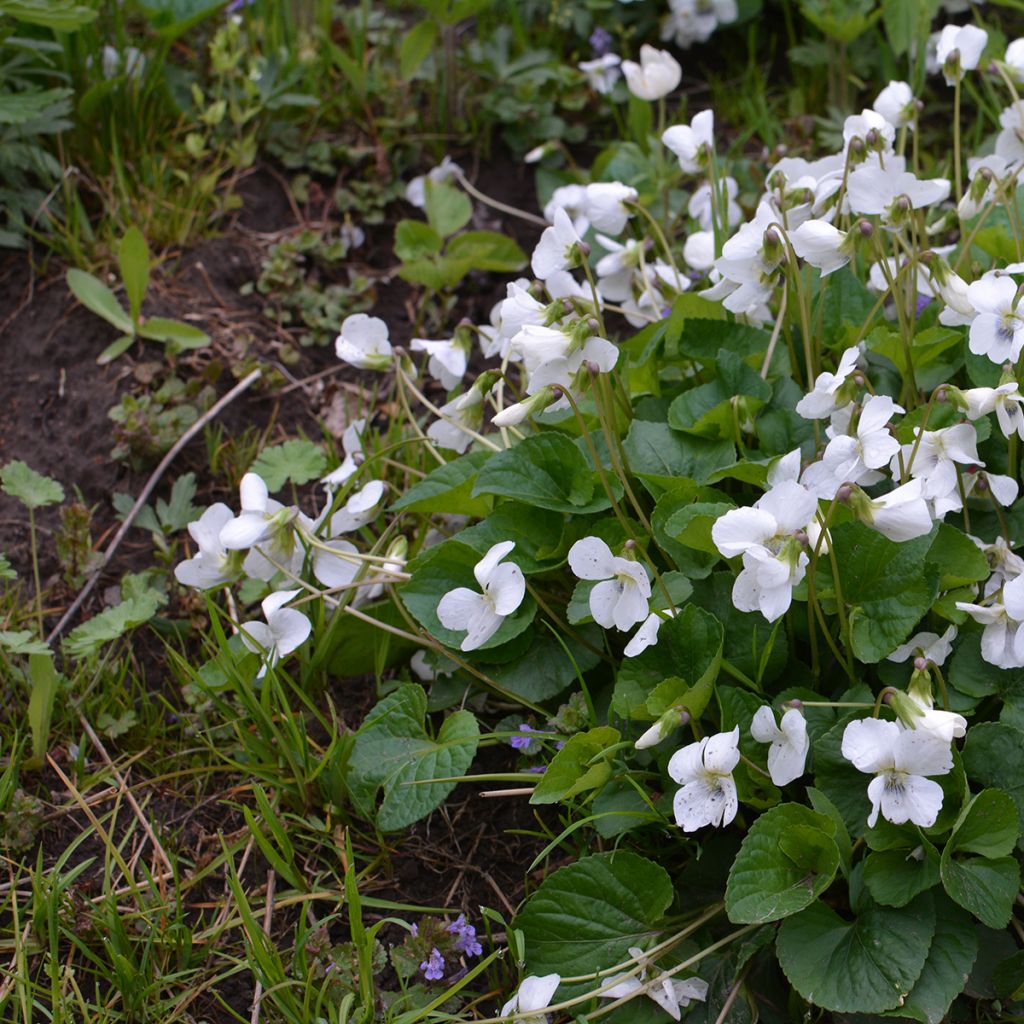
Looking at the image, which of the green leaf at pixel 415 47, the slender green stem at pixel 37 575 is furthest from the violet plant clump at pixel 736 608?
the green leaf at pixel 415 47

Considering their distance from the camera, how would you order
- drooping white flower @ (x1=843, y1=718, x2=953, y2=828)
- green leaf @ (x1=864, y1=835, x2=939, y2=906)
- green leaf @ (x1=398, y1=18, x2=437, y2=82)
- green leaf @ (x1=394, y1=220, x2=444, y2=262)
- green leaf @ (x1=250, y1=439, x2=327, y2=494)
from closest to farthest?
1. drooping white flower @ (x1=843, y1=718, x2=953, y2=828)
2. green leaf @ (x1=864, y1=835, x2=939, y2=906)
3. green leaf @ (x1=250, y1=439, x2=327, y2=494)
4. green leaf @ (x1=394, y1=220, x2=444, y2=262)
5. green leaf @ (x1=398, y1=18, x2=437, y2=82)

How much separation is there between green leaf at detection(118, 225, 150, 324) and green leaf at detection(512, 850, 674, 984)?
1.60m

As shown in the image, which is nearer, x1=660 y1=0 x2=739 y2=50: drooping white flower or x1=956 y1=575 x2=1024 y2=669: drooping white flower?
x1=956 y1=575 x2=1024 y2=669: drooping white flower

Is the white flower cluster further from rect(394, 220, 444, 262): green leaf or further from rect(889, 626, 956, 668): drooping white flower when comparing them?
rect(394, 220, 444, 262): green leaf

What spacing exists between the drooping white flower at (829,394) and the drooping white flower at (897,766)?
47 cm

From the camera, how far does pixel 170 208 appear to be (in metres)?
3.00

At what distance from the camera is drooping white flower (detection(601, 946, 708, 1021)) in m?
1.64

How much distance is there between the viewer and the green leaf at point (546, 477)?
1.93m

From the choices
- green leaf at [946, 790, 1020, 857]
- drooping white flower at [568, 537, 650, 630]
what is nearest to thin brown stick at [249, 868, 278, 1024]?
drooping white flower at [568, 537, 650, 630]

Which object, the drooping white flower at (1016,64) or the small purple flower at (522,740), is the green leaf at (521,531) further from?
the drooping white flower at (1016,64)

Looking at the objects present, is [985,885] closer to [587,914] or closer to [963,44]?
[587,914]

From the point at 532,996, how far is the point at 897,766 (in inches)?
21.7

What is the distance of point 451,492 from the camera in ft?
6.70

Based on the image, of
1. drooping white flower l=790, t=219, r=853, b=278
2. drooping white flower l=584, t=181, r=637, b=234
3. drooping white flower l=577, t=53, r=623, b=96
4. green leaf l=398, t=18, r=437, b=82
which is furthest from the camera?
drooping white flower l=577, t=53, r=623, b=96
